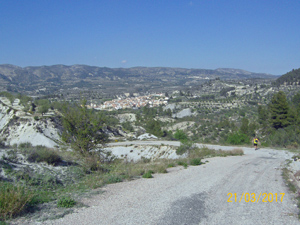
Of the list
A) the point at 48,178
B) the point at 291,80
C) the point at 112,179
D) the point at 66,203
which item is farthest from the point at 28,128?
the point at 291,80

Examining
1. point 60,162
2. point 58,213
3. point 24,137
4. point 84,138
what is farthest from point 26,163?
point 24,137

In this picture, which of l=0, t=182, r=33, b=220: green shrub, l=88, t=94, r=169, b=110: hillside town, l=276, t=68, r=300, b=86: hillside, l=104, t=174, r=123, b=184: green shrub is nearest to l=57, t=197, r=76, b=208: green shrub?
l=0, t=182, r=33, b=220: green shrub

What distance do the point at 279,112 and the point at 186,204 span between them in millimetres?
34342

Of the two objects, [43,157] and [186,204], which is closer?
[186,204]

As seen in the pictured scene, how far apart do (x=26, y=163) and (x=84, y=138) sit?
308 centimetres

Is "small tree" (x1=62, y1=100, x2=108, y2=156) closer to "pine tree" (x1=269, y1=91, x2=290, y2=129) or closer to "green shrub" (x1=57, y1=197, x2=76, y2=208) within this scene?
"green shrub" (x1=57, y1=197, x2=76, y2=208)

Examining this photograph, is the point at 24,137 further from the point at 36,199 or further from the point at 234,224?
the point at 234,224

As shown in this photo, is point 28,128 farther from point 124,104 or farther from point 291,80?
point 124,104

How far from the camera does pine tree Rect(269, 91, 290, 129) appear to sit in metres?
35.1

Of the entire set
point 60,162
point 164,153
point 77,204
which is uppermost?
point 77,204

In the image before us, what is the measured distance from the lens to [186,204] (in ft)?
20.4

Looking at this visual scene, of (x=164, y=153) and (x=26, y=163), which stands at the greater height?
(x=26, y=163)

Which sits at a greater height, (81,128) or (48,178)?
(81,128)

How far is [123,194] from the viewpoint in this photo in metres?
7.08
